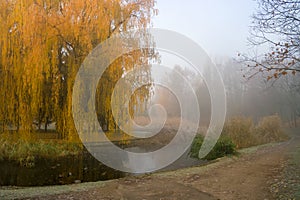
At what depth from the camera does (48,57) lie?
12250 mm

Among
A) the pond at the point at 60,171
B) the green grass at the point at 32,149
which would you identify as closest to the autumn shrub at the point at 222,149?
the pond at the point at 60,171

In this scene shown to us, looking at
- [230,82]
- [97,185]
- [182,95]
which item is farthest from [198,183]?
[230,82]

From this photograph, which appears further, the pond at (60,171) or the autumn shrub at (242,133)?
the autumn shrub at (242,133)

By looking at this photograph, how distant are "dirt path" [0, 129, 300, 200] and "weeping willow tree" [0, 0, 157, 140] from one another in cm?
610

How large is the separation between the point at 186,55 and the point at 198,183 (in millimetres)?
12502

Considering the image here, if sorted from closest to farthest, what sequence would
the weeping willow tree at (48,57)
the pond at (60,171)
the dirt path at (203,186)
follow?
the dirt path at (203,186) → the pond at (60,171) → the weeping willow tree at (48,57)

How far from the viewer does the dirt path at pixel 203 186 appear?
5.52 meters

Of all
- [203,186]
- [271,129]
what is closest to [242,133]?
[271,129]

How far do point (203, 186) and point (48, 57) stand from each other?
8.98 meters

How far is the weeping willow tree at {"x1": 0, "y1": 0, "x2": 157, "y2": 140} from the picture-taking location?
1195 cm

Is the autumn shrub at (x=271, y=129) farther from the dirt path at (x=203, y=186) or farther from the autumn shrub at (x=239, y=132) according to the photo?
the dirt path at (x=203, y=186)

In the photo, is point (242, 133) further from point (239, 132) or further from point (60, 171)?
point (60, 171)

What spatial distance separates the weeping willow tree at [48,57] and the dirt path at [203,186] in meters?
6.10

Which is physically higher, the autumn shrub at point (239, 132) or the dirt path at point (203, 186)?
the autumn shrub at point (239, 132)
